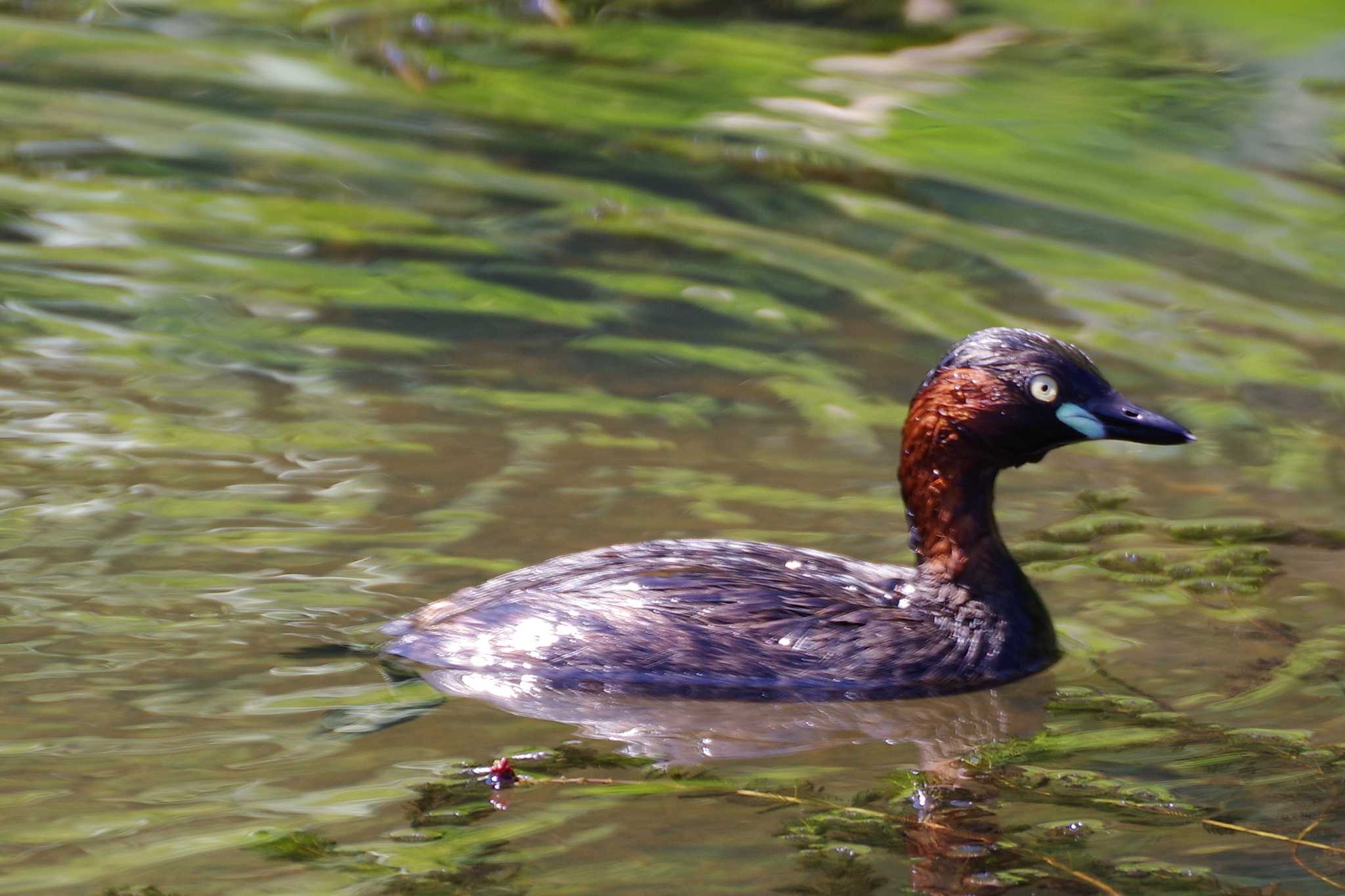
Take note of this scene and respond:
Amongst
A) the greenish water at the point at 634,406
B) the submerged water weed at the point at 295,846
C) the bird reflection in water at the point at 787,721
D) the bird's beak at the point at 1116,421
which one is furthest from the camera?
the bird's beak at the point at 1116,421

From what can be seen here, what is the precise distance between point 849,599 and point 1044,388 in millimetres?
867

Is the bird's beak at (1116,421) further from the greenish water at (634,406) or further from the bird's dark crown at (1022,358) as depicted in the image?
the greenish water at (634,406)

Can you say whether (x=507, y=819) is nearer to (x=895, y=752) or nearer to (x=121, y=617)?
(x=895, y=752)

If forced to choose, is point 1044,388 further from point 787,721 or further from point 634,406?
point 634,406

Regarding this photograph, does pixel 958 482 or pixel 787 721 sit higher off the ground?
pixel 958 482

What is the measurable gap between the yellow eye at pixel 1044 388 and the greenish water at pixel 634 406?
83 centimetres

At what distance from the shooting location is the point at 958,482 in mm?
5984

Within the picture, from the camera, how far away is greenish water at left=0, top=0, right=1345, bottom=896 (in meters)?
4.63

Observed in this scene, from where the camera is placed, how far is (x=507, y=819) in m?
4.56

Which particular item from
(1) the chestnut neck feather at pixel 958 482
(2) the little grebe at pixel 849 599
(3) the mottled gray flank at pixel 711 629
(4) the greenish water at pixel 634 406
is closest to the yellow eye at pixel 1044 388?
(2) the little grebe at pixel 849 599

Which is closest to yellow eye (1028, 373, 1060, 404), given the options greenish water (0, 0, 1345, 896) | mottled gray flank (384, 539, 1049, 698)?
mottled gray flank (384, 539, 1049, 698)

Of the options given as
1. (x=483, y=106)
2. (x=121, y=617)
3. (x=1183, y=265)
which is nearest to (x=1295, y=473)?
(x=1183, y=265)

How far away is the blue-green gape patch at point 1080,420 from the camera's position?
5.72 m

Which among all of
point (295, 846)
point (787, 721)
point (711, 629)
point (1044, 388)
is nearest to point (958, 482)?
point (1044, 388)
